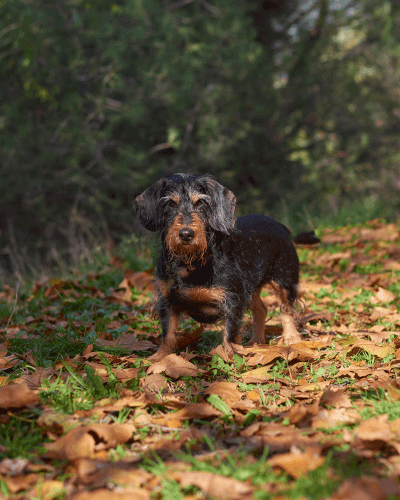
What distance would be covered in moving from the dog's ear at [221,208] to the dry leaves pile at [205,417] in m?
0.92

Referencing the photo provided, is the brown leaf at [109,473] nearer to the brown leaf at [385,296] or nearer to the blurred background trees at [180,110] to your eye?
the brown leaf at [385,296]

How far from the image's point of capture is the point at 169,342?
3.63 m

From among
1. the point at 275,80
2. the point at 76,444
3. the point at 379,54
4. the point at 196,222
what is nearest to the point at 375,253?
the point at 196,222

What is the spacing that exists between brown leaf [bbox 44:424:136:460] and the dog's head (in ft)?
4.65

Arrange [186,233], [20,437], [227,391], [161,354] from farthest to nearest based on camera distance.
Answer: [161,354] → [186,233] → [227,391] → [20,437]

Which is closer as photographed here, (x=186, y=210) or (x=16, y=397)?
(x=16, y=397)

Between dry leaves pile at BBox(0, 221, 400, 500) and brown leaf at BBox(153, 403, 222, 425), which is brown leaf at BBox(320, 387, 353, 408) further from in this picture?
brown leaf at BBox(153, 403, 222, 425)

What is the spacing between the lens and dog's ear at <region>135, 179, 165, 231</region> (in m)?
3.72

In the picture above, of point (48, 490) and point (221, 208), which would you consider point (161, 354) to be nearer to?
point (221, 208)

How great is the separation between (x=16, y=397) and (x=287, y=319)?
2.46m

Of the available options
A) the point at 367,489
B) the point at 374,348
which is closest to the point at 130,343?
the point at 374,348

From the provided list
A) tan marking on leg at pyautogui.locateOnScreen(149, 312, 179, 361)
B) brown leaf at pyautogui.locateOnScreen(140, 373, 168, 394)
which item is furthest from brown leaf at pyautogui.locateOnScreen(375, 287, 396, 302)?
brown leaf at pyautogui.locateOnScreen(140, 373, 168, 394)

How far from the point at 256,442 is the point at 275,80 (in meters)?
12.5

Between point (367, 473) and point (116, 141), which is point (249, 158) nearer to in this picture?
point (116, 141)
